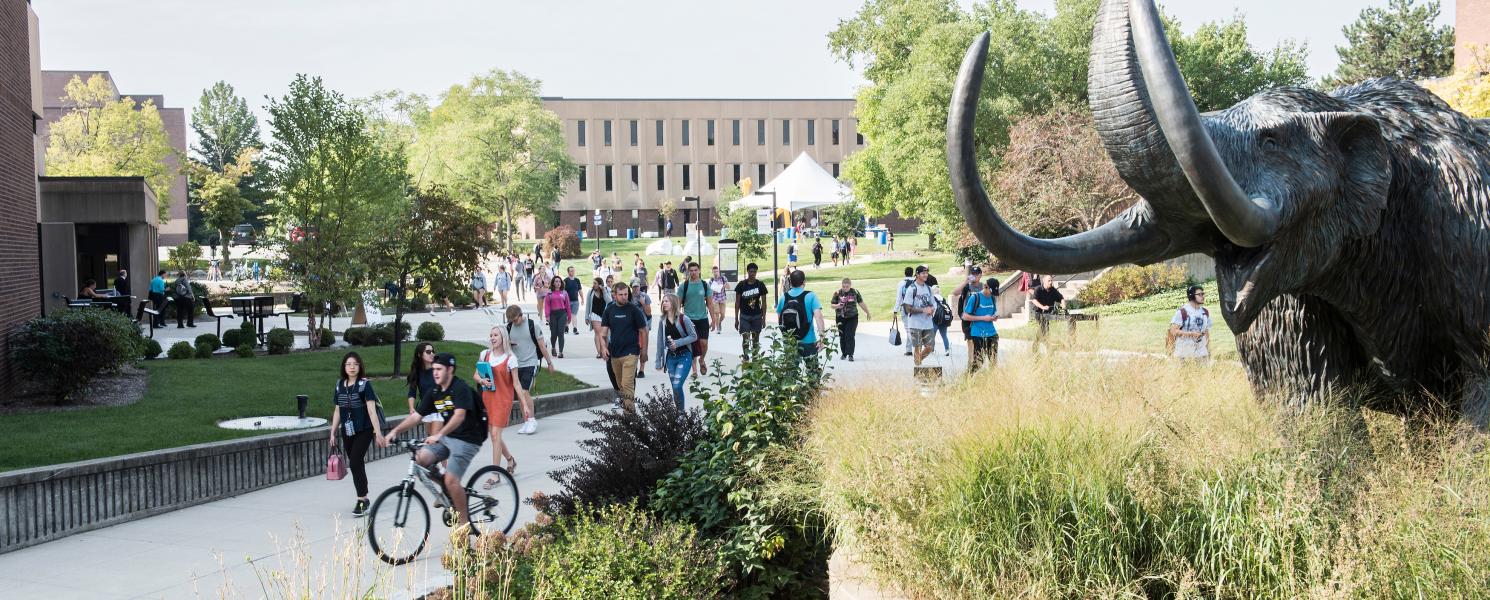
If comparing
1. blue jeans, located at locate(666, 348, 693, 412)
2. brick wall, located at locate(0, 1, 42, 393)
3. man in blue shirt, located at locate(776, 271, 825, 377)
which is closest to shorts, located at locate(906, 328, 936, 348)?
man in blue shirt, located at locate(776, 271, 825, 377)

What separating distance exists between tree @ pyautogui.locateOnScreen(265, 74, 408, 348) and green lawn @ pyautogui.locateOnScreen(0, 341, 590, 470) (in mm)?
1516

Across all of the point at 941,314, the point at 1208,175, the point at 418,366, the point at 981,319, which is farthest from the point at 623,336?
the point at 1208,175

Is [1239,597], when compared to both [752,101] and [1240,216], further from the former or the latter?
[752,101]

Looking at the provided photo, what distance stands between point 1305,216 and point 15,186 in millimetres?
16409

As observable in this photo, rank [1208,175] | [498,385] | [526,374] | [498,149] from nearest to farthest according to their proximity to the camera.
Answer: [1208,175] → [498,385] → [526,374] → [498,149]

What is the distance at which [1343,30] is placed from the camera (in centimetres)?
6191

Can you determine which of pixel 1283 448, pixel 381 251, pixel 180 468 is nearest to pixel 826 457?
pixel 1283 448

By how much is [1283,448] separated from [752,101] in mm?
90748

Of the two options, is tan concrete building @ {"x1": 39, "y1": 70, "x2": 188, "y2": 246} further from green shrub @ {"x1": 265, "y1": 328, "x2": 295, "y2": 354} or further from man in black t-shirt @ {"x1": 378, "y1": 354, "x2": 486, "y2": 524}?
man in black t-shirt @ {"x1": 378, "y1": 354, "x2": 486, "y2": 524}

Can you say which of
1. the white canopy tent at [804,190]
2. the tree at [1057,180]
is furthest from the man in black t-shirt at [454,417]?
the white canopy tent at [804,190]

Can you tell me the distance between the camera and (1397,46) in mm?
55469

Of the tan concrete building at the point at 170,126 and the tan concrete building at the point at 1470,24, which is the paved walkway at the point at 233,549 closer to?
the tan concrete building at the point at 1470,24

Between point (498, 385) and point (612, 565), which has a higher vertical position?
point (498, 385)

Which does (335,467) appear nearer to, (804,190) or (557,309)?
(557,309)
